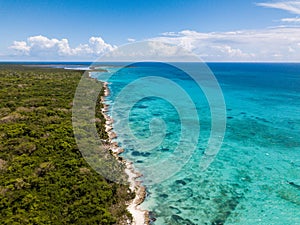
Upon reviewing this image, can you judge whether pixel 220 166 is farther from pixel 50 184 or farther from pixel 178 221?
pixel 50 184

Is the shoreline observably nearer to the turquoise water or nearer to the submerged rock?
the turquoise water

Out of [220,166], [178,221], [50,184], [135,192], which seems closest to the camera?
[178,221]

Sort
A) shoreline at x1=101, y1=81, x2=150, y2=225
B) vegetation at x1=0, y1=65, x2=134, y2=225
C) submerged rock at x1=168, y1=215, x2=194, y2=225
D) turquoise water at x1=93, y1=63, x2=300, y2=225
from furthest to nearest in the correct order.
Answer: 1. turquoise water at x1=93, y1=63, x2=300, y2=225
2. shoreline at x1=101, y1=81, x2=150, y2=225
3. submerged rock at x1=168, y1=215, x2=194, y2=225
4. vegetation at x1=0, y1=65, x2=134, y2=225

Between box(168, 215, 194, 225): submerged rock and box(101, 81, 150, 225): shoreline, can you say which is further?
box(101, 81, 150, 225): shoreline

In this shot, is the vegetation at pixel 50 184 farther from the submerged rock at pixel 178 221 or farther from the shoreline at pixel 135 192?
the submerged rock at pixel 178 221

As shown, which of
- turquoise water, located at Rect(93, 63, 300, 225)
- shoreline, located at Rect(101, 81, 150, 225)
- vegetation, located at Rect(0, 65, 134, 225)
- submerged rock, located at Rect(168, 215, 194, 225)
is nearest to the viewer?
vegetation, located at Rect(0, 65, 134, 225)

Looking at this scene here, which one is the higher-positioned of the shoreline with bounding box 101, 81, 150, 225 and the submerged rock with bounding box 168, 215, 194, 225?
the shoreline with bounding box 101, 81, 150, 225

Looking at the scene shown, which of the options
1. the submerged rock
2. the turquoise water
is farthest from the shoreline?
the submerged rock

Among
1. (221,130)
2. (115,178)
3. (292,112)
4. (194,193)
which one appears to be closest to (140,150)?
(115,178)

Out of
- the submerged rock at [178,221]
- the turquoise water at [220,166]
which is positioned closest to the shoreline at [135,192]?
the turquoise water at [220,166]

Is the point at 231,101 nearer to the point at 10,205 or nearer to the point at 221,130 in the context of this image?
the point at 221,130

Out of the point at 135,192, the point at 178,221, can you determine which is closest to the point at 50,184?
the point at 135,192
